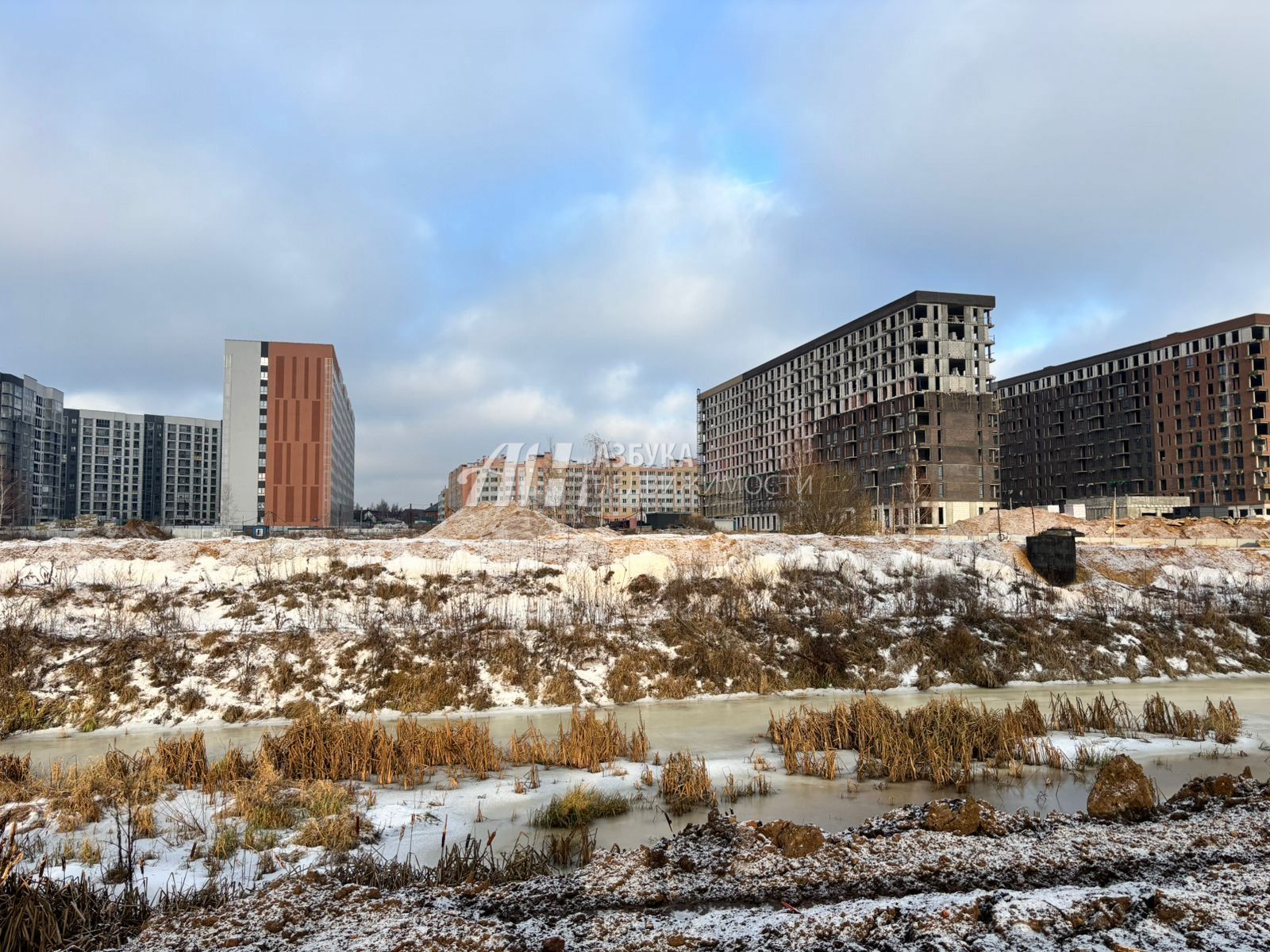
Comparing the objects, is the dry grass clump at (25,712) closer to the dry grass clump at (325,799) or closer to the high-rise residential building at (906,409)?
the dry grass clump at (325,799)

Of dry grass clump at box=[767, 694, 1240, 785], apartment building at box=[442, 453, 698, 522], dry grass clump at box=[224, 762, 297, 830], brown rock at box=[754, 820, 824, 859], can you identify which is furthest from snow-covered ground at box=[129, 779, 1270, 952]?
apartment building at box=[442, 453, 698, 522]

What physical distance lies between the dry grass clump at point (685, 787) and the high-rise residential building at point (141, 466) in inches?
7128

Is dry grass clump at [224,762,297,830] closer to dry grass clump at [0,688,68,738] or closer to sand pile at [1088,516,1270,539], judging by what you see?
dry grass clump at [0,688,68,738]

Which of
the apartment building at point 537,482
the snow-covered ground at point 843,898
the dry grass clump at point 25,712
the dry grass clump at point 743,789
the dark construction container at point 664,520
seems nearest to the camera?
the snow-covered ground at point 843,898

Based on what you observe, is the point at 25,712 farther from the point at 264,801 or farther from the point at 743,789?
the point at 743,789

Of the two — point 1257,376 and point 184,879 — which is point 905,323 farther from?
point 184,879

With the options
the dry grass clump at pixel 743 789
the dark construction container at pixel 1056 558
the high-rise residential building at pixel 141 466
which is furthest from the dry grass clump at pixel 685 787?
the high-rise residential building at pixel 141 466

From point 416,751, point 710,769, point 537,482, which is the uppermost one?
point 537,482

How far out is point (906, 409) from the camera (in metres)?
92.2

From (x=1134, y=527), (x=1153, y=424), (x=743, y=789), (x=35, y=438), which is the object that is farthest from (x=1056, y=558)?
(x=35, y=438)

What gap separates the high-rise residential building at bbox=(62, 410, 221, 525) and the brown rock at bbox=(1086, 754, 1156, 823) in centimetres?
18494

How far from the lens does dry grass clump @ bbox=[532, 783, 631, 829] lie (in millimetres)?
9570

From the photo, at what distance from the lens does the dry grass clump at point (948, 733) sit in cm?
1155

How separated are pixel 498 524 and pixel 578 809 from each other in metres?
31.2
